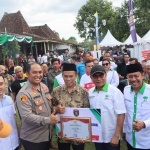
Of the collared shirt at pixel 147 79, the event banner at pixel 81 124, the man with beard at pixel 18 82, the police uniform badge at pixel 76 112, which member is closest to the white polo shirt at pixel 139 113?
the event banner at pixel 81 124

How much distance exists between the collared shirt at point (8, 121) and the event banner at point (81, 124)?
0.63 meters

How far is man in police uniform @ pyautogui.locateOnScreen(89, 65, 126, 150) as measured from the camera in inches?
96.3

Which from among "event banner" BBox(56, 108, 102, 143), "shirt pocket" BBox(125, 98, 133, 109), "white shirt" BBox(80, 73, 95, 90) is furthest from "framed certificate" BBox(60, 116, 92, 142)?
"white shirt" BBox(80, 73, 95, 90)

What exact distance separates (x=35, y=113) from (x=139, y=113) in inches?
50.5

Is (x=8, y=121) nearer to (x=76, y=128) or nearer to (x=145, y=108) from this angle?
(x=76, y=128)

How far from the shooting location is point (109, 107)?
8.12 ft

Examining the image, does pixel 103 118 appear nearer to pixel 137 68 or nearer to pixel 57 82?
pixel 137 68

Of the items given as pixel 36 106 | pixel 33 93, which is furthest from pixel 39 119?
pixel 33 93

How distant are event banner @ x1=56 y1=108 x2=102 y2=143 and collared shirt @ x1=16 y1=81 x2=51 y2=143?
8.9 inches

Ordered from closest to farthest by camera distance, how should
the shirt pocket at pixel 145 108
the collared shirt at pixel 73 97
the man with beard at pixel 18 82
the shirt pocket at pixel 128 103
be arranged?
the shirt pocket at pixel 145 108 → the shirt pocket at pixel 128 103 → the collared shirt at pixel 73 97 → the man with beard at pixel 18 82

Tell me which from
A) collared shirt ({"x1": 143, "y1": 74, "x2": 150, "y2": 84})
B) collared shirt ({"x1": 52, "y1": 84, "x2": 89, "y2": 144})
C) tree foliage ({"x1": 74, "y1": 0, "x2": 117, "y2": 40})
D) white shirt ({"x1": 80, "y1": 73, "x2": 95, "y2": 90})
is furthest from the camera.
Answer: tree foliage ({"x1": 74, "y1": 0, "x2": 117, "y2": 40})

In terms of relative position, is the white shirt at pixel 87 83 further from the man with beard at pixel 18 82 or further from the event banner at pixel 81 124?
the event banner at pixel 81 124

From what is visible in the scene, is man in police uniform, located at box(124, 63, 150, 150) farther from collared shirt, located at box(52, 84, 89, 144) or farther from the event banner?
collared shirt, located at box(52, 84, 89, 144)

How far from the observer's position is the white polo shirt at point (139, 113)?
240 cm
